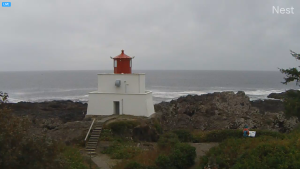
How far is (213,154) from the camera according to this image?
32.6ft

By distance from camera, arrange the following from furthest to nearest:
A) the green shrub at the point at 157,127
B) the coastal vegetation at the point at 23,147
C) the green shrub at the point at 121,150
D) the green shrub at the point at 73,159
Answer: the green shrub at the point at 157,127 → the green shrub at the point at 121,150 → the green shrub at the point at 73,159 → the coastal vegetation at the point at 23,147

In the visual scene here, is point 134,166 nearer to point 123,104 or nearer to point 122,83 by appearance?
point 123,104

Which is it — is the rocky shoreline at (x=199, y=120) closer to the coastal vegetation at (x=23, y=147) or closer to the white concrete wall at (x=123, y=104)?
the white concrete wall at (x=123, y=104)

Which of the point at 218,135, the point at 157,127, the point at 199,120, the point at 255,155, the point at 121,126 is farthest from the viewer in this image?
the point at 199,120

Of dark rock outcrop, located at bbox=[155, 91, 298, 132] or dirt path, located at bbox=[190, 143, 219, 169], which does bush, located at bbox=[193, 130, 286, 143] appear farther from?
dark rock outcrop, located at bbox=[155, 91, 298, 132]

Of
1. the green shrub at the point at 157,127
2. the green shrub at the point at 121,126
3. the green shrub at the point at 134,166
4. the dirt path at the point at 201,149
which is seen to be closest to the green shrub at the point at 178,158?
the dirt path at the point at 201,149

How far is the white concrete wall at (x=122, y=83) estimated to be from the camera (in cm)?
1543

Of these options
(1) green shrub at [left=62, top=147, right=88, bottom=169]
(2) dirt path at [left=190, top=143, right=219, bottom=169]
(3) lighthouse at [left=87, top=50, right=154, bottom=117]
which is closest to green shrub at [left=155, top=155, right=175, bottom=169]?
(2) dirt path at [left=190, top=143, right=219, bottom=169]

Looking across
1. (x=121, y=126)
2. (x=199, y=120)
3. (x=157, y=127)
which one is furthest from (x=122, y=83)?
(x=199, y=120)

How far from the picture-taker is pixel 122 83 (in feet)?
51.1

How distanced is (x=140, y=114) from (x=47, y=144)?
9249mm

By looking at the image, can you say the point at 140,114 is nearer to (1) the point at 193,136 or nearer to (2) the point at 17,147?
(1) the point at 193,136

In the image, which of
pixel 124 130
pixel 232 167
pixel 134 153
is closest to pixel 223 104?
pixel 124 130

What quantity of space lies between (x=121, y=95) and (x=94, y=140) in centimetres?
300
